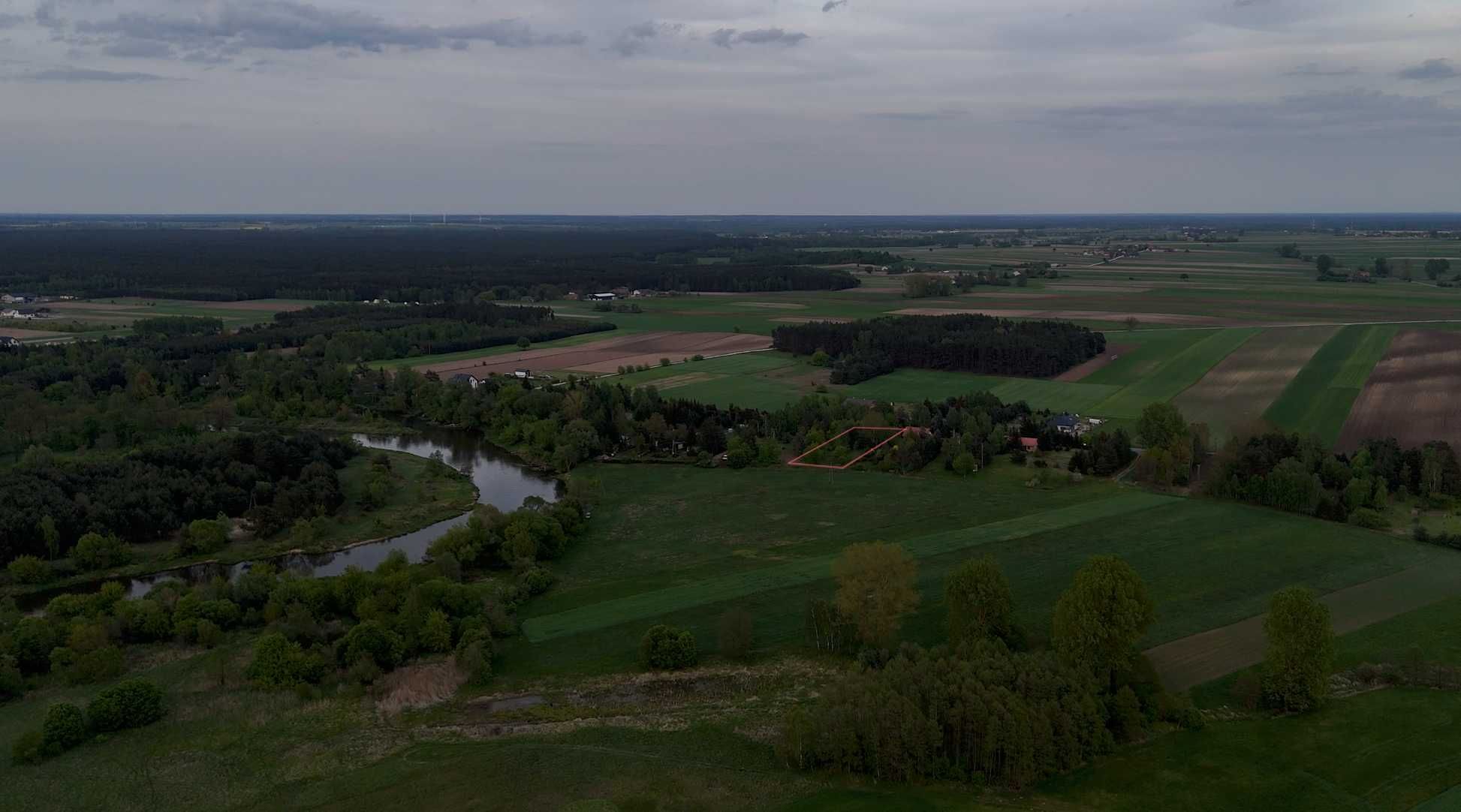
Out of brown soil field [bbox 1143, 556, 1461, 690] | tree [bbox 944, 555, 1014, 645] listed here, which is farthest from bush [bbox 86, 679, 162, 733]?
brown soil field [bbox 1143, 556, 1461, 690]

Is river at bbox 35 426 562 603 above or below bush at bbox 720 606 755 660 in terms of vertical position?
below

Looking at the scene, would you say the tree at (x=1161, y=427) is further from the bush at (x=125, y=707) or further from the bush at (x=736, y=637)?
the bush at (x=125, y=707)

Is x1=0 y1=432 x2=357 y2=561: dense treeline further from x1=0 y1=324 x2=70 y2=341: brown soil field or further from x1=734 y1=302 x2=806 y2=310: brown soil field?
x1=734 y1=302 x2=806 y2=310: brown soil field

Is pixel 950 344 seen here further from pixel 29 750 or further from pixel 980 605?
pixel 29 750

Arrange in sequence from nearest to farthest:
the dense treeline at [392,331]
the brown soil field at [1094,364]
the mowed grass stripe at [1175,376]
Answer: the mowed grass stripe at [1175,376], the brown soil field at [1094,364], the dense treeline at [392,331]

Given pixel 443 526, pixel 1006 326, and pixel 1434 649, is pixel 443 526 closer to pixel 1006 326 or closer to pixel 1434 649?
pixel 1434 649

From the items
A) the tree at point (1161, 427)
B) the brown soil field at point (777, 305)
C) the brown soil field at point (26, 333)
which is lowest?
the tree at point (1161, 427)

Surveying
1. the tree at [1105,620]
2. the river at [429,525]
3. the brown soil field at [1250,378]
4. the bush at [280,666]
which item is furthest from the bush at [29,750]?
the brown soil field at [1250,378]

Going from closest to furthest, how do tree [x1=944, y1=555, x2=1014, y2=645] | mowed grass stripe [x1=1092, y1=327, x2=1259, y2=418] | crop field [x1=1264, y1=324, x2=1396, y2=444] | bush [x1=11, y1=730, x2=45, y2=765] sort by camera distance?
bush [x1=11, y1=730, x2=45, y2=765]
tree [x1=944, y1=555, x2=1014, y2=645]
crop field [x1=1264, y1=324, x2=1396, y2=444]
mowed grass stripe [x1=1092, y1=327, x2=1259, y2=418]
